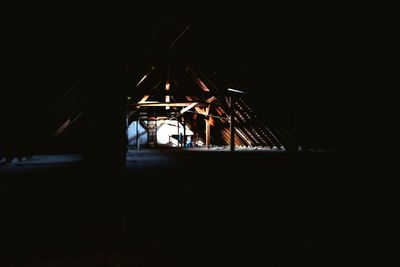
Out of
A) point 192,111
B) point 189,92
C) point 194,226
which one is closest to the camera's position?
point 194,226

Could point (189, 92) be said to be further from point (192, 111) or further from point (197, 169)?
point (197, 169)

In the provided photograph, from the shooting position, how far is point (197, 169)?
5621 millimetres

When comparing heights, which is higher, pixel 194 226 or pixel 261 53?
pixel 261 53

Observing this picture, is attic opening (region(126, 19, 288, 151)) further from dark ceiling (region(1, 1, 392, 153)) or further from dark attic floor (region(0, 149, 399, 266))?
dark attic floor (region(0, 149, 399, 266))

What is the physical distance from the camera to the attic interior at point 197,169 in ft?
4.90

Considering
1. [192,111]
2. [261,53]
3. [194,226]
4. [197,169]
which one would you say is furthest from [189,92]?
[194,226]

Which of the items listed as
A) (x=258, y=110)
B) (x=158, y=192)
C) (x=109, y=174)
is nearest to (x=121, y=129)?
(x=109, y=174)

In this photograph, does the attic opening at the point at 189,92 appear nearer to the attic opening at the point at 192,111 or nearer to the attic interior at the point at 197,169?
the attic opening at the point at 192,111

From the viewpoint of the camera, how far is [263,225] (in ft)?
7.30

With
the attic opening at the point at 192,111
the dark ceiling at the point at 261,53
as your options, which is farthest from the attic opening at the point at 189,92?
the dark ceiling at the point at 261,53

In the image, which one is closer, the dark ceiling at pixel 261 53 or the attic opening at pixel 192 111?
the dark ceiling at pixel 261 53

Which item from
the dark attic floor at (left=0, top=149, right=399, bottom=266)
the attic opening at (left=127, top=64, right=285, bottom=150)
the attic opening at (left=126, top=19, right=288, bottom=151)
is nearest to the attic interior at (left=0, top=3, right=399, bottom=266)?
the dark attic floor at (left=0, top=149, right=399, bottom=266)

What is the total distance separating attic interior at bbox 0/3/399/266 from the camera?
4.90ft

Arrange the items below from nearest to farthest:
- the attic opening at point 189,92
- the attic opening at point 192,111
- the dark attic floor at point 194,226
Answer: the dark attic floor at point 194,226
the attic opening at point 189,92
the attic opening at point 192,111
